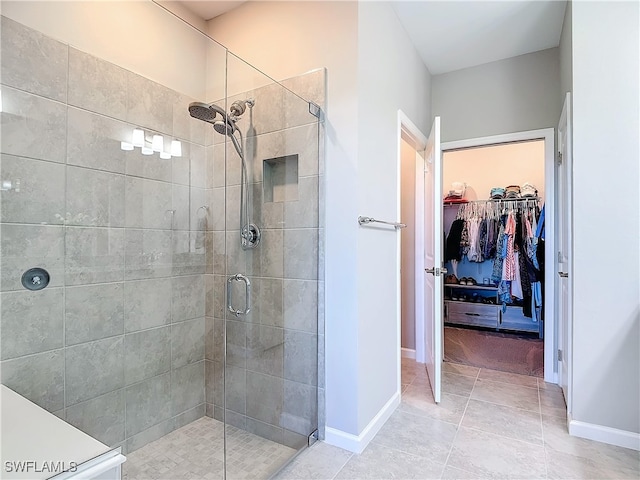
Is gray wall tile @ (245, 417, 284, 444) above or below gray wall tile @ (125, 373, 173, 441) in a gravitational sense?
below

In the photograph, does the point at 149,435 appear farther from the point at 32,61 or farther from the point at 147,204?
the point at 32,61

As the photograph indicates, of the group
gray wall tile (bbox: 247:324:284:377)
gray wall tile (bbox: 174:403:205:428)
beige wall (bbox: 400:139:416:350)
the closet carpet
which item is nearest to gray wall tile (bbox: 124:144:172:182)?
gray wall tile (bbox: 247:324:284:377)

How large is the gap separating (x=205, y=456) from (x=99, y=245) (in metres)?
1.25

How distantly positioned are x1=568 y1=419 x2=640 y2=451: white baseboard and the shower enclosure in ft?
5.13

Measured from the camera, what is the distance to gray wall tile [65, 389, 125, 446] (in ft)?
5.76

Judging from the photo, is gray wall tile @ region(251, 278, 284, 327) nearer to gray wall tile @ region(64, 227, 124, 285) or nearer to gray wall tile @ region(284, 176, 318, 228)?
gray wall tile @ region(284, 176, 318, 228)

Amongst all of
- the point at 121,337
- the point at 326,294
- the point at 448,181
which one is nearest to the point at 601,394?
the point at 326,294

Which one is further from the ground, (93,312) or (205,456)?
(93,312)

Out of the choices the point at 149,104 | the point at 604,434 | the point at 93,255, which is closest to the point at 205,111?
the point at 149,104

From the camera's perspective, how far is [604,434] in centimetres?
204

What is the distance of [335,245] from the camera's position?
2.04 m

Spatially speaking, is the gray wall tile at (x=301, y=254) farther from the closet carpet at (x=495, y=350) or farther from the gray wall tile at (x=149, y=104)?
the closet carpet at (x=495, y=350)
